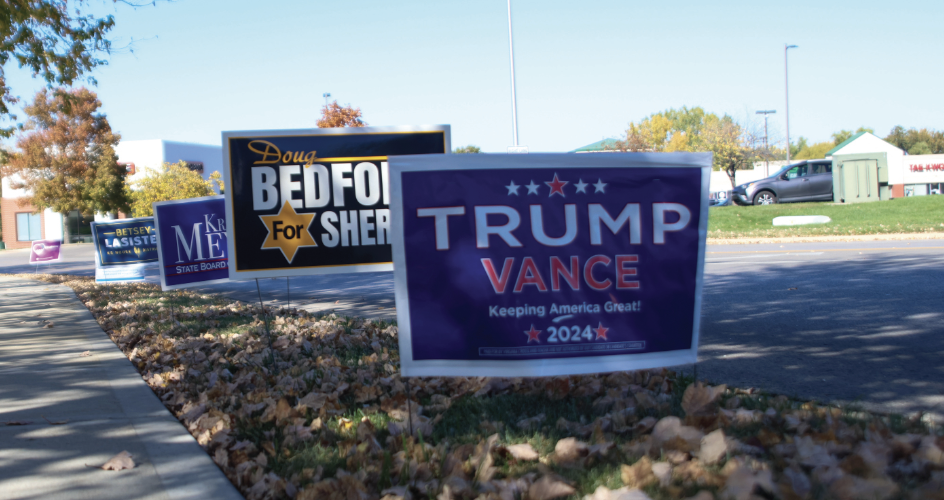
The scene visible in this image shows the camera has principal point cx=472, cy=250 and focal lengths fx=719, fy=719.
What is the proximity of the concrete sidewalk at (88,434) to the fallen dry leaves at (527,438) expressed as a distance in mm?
149

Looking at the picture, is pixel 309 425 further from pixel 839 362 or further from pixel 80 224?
pixel 80 224

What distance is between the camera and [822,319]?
7281mm

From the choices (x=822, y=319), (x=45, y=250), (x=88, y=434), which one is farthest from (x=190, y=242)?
(x=45, y=250)

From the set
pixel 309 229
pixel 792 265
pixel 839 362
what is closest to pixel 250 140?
pixel 309 229

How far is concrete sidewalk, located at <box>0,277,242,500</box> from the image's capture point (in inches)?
131

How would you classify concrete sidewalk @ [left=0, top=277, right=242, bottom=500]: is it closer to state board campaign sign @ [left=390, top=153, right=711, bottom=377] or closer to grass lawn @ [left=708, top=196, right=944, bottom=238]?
state board campaign sign @ [left=390, top=153, right=711, bottom=377]

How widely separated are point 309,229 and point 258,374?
1.13 meters

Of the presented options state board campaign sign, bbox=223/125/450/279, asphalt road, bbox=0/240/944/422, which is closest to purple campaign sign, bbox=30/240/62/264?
asphalt road, bbox=0/240/944/422

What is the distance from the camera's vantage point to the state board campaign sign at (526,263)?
139 inches

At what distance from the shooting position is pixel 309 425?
4.09 m

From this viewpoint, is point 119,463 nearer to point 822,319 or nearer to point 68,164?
point 822,319

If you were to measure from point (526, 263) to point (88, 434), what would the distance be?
9.02 ft

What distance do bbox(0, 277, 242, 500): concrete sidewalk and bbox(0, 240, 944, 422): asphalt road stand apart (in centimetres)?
348

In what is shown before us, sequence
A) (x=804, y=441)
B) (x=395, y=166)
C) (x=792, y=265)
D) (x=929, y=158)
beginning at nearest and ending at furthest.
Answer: (x=804, y=441) → (x=395, y=166) → (x=792, y=265) → (x=929, y=158)
